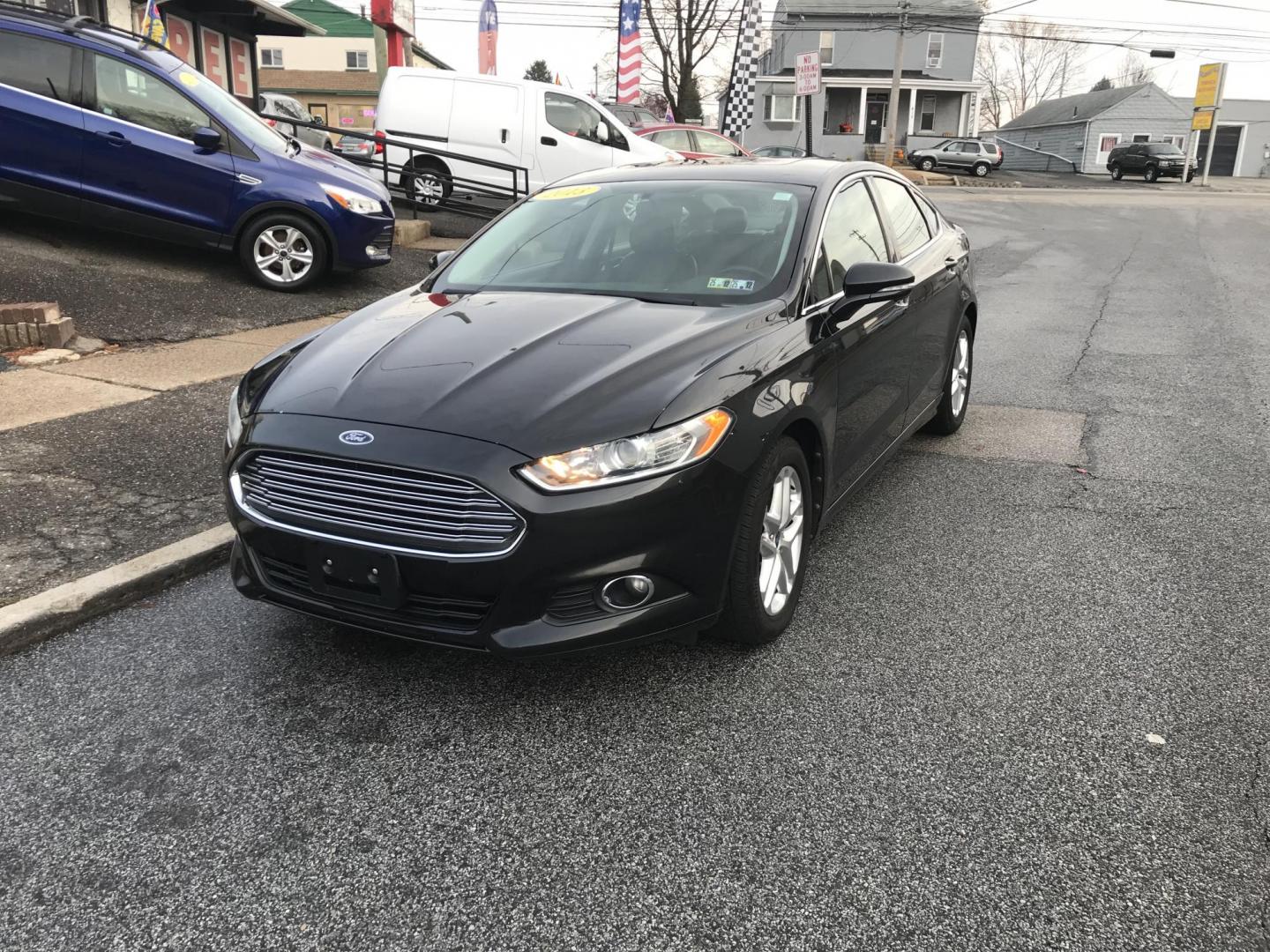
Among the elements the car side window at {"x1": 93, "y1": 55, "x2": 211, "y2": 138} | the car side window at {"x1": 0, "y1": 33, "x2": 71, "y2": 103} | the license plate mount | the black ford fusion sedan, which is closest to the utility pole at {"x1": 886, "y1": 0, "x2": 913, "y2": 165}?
the car side window at {"x1": 93, "y1": 55, "x2": 211, "y2": 138}

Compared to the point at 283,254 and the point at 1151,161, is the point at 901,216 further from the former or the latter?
the point at 1151,161

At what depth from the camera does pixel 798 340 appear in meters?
3.53

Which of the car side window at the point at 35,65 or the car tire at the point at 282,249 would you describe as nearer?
the car side window at the point at 35,65

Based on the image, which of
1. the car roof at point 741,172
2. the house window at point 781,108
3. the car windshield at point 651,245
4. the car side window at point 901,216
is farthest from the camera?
the house window at point 781,108

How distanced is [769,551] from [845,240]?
5.26 ft

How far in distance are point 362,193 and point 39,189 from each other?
267 centimetres

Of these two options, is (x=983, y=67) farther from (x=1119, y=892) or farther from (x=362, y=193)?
(x=1119, y=892)

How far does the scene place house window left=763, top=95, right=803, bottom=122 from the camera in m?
49.5

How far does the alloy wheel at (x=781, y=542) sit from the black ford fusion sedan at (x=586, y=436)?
0.01 meters

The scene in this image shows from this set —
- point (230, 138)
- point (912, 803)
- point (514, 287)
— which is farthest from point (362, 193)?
point (912, 803)

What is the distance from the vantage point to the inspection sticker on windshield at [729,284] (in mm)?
3789

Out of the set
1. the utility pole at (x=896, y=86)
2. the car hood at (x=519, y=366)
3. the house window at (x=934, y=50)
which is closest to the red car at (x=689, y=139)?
the car hood at (x=519, y=366)

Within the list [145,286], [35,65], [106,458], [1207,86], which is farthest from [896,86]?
[106,458]

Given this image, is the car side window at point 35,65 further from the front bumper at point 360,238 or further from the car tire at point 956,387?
the car tire at point 956,387
